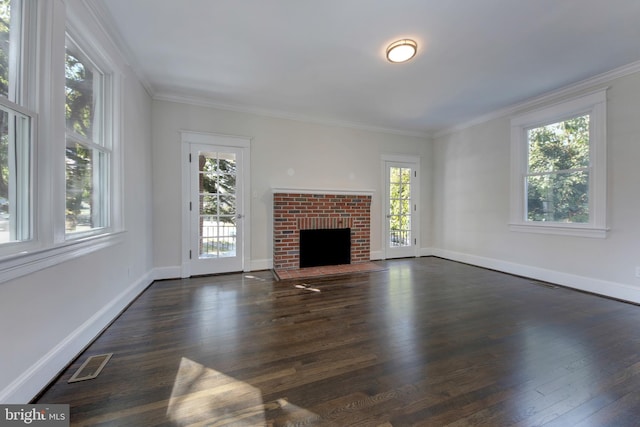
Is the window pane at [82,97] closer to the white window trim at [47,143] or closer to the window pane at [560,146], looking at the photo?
the white window trim at [47,143]

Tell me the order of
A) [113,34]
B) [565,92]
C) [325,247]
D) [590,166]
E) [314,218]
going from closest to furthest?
[113,34] → [590,166] → [565,92] → [314,218] → [325,247]

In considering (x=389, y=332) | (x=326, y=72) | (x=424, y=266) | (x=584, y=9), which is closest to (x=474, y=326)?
(x=389, y=332)

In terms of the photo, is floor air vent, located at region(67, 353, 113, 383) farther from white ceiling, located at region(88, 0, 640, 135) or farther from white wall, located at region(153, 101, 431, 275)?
white ceiling, located at region(88, 0, 640, 135)

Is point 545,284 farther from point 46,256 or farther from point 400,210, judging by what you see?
point 46,256

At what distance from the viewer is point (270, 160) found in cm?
445

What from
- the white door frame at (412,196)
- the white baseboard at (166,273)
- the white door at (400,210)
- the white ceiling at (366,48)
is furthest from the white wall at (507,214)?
the white baseboard at (166,273)

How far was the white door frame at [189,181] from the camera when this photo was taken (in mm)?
3918

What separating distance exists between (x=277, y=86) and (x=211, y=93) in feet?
3.41

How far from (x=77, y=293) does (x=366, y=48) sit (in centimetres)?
336

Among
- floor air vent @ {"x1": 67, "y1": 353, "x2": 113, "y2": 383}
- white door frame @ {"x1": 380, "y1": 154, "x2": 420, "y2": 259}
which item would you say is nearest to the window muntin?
white door frame @ {"x1": 380, "y1": 154, "x2": 420, "y2": 259}

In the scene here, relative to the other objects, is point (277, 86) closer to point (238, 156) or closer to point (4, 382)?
point (238, 156)

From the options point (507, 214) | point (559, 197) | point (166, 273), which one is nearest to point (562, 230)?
point (559, 197)

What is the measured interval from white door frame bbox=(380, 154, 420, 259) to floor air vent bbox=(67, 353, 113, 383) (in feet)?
14.9

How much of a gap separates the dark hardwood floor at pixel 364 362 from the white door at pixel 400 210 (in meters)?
2.37
